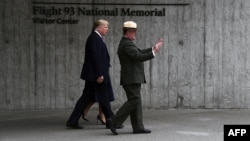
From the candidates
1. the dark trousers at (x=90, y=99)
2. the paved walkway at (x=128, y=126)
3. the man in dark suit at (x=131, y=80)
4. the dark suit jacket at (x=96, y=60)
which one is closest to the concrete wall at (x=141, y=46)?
the paved walkway at (x=128, y=126)

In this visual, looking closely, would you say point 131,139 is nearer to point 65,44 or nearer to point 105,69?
point 105,69

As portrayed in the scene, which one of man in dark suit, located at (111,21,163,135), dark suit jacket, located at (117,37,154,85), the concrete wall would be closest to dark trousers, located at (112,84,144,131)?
man in dark suit, located at (111,21,163,135)

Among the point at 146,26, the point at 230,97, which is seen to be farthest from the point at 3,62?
the point at 230,97

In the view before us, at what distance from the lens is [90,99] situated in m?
9.77

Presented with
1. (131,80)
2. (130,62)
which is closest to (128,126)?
(131,80)

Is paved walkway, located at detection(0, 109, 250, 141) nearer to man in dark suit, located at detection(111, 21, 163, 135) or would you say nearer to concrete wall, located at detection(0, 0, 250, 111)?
man in dark suit, located at detection(111, 21, 163, 135)

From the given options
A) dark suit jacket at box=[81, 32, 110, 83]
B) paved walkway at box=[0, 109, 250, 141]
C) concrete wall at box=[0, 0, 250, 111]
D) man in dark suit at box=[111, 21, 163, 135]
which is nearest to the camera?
paved walkway at box=[0, 109, 250, 141]

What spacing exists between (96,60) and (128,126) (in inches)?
55.2

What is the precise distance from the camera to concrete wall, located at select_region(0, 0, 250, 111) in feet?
38.9

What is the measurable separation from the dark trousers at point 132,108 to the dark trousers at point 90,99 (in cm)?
28

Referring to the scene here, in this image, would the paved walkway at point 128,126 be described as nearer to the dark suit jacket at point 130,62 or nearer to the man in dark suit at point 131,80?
the man in dark suit at point 131,80

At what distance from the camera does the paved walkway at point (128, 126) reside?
9078mm

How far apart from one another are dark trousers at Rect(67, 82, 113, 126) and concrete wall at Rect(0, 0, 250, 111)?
7.00 feet

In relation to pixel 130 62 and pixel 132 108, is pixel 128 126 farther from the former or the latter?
pixel 130 62
